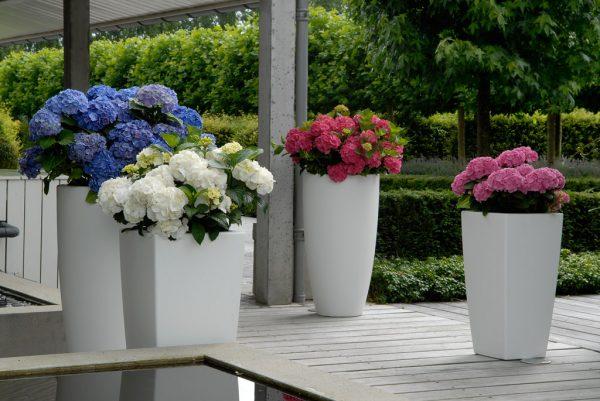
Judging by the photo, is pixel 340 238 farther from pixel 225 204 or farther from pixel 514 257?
pixel 225 204

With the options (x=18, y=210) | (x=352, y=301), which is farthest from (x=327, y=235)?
(x=18, y=210)

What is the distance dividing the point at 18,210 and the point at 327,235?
223 centimetres

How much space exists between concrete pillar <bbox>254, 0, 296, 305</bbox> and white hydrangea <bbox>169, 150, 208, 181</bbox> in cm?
282

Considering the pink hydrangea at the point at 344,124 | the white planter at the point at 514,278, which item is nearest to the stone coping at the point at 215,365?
the white planter at the point at 514,278

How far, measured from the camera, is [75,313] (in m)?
4.30

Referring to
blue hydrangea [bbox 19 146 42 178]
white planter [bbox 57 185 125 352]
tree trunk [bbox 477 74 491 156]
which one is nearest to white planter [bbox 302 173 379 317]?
white planter [bbox 57 185 125 352]

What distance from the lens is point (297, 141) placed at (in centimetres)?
630

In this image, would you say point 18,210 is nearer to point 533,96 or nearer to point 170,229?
point 170,229

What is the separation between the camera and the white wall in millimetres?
6922

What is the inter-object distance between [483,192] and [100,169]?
1.90 m

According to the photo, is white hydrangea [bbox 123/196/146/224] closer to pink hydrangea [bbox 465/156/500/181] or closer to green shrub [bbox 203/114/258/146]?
pink hydrangea [bbox 465/156/500/181]

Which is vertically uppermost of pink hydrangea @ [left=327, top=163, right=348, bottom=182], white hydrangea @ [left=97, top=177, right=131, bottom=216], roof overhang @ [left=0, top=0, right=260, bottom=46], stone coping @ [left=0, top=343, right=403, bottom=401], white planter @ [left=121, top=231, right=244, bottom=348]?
roof overhang @ [left=0, top=0, right=260, bottom=46]

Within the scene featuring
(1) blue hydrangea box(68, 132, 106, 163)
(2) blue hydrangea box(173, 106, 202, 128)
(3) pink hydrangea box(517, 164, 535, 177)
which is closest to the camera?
(1) blue hydrangea box(68, 132, 106, 163)

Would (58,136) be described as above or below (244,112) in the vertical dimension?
below
